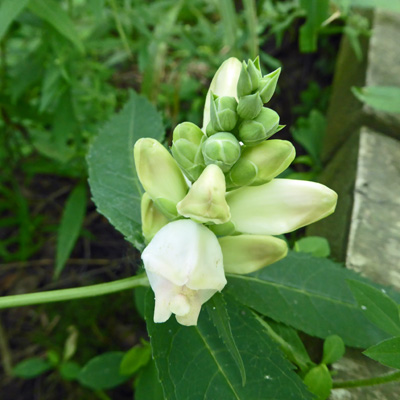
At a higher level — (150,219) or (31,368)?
(150,219)

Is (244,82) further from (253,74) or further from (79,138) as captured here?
(79,138)

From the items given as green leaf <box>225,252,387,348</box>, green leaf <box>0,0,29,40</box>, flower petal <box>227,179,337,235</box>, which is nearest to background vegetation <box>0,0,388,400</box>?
green leaf <box>0,0,29,40</box>

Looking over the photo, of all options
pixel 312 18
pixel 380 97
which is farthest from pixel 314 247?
pixel 312 18

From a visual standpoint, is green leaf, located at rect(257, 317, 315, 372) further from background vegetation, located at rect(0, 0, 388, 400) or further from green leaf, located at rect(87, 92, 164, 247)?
background vegetation, located at rect(0, 0, 388, 400)

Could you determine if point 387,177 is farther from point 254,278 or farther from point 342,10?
point 342,10

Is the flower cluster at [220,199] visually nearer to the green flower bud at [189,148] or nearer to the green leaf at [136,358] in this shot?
the green flower bud at [189,148]
